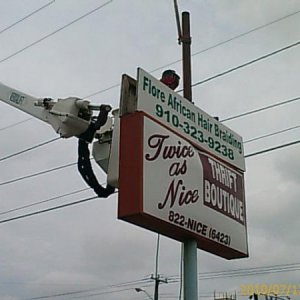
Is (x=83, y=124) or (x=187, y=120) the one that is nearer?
(x=187, y=120)

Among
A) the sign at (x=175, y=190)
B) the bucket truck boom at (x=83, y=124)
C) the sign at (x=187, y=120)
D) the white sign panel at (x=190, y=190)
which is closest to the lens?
the sign at (x=175, y=190)

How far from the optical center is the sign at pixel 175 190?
6.08 m

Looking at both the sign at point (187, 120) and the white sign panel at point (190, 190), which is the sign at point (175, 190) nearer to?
the white sign panel at point (190, 190)

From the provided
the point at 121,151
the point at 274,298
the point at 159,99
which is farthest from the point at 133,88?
the point at 274,298

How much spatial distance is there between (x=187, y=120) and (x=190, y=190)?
2.92 feet

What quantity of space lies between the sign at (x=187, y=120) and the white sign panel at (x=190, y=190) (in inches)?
5.8

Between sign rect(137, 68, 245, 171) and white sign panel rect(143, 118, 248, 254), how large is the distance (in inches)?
5.8

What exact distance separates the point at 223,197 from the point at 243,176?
762mm

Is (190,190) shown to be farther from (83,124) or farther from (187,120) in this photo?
(83,124)

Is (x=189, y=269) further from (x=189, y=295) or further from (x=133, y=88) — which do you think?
(x=133, y=88)

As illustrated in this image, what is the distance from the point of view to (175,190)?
6.40 meters

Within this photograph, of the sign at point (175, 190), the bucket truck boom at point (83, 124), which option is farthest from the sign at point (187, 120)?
the bucket truck boom at point (83, 124)

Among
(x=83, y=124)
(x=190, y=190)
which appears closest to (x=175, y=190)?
(x=190, y=190)

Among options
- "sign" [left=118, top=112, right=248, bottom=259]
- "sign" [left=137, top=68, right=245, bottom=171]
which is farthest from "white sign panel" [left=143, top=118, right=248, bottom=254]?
"sign" [left=137, top=68, right=245, bottom=171]
